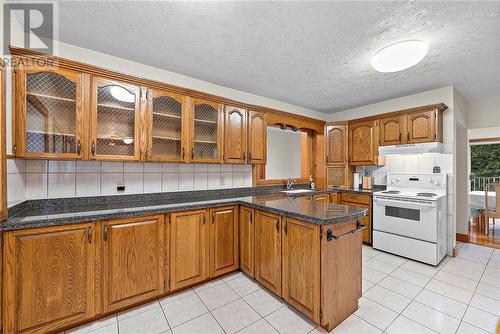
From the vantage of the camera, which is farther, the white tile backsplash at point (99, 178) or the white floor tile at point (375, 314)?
the white tile backsplash at point (99, 178)

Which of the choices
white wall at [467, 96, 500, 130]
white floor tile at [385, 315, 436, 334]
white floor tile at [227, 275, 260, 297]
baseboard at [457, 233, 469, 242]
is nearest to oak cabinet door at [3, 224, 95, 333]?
white floor tile at [227, 275, 260, 297]

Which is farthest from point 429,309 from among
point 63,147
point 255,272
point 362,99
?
point 63,147

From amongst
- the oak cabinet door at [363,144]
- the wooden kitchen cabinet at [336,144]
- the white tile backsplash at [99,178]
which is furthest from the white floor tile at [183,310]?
the oak cabinet door at [363,144]

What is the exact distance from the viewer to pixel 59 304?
5.08ft

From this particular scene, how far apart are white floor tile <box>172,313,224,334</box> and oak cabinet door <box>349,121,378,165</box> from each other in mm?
3289

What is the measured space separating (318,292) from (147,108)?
7.52ft

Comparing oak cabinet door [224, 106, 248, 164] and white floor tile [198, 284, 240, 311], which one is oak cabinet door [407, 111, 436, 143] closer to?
oak cabinet door [224, 106, 248, 164]

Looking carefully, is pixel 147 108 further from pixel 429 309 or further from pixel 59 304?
pixel 429 309

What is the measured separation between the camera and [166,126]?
2.36 m

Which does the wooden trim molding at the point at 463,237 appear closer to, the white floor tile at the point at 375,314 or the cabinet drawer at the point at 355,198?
the cabinet drawer at the point at 355,198

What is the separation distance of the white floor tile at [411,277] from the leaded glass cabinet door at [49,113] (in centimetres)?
Result: 358

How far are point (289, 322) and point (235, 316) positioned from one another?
0.45m

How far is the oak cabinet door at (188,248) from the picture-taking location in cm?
204

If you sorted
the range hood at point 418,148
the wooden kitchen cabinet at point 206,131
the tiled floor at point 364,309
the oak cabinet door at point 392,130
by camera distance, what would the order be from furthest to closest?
the oak cabinet door at point 392,130 → the range hood at point 418,148 → the wooden kitchen cabinet at point 206,131 → the tiled floor at point 364,309
